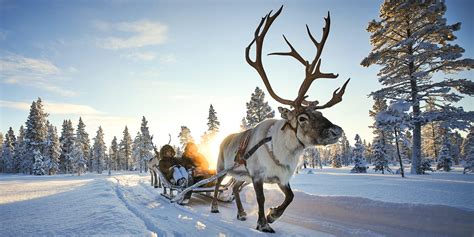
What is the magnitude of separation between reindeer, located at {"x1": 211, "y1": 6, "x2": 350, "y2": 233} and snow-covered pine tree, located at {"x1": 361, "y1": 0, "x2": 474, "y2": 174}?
14899 mm

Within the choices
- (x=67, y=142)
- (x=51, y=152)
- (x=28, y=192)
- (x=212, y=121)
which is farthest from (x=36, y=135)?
(x=28, y=192)

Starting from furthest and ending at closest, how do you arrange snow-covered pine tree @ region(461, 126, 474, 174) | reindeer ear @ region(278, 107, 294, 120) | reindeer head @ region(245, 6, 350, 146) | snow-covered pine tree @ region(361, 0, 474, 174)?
snow-covered pine tree @ region(461, 126, 474, 174) < snow-covered pine tree @ region(361, 0, 474, 174) < reindeer ear @ region(278, 107, 294, 120) < reindeer head @ region(245, 6, 350, 146)

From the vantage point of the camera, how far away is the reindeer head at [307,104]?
12.2 feet

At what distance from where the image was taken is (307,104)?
4648 mm

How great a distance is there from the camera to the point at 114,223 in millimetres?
4066

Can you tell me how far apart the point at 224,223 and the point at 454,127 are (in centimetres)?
1722

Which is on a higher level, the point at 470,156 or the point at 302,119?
the point at 302,119

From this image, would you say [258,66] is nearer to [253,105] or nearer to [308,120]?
[308,120]

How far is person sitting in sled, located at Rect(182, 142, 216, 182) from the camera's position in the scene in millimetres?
8312

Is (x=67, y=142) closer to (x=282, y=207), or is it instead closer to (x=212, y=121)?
(x=212, y=121)

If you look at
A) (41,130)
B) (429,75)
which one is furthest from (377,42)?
(41,130)

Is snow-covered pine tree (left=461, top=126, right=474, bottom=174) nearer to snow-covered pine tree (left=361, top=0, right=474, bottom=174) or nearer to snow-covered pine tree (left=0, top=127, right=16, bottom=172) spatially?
snow-covered pine tree (left=361, top=0, right=474, bottom=174)

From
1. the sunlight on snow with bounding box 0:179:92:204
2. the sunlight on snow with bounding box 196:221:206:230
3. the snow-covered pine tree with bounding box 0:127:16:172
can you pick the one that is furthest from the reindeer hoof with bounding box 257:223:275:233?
the snow-covered pine tree with bounding box 0:127:16:172

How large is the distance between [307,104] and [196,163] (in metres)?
5.44
